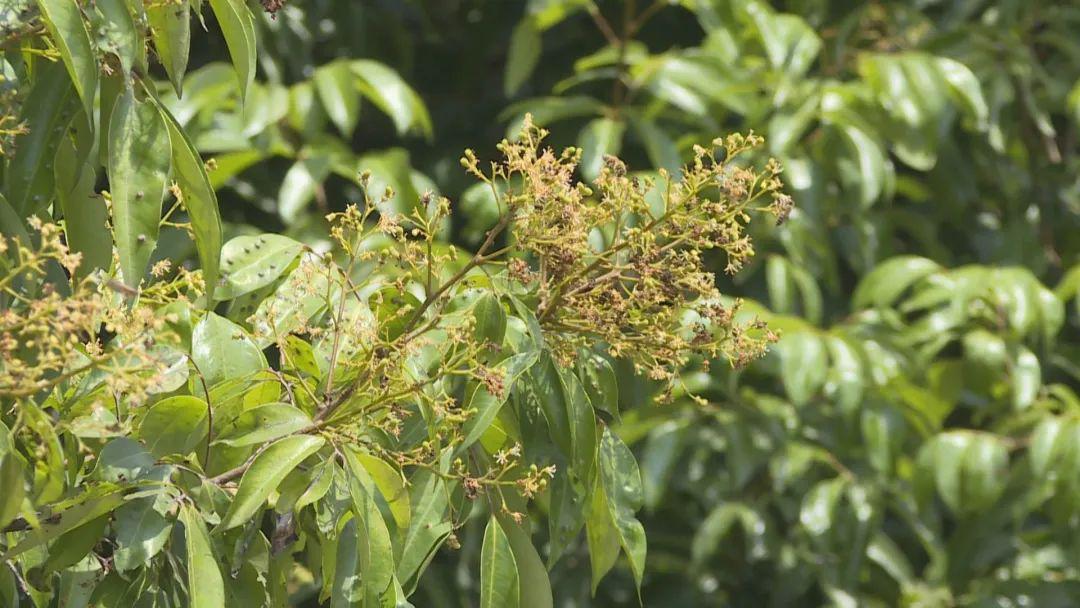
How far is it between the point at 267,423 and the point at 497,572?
15 cm

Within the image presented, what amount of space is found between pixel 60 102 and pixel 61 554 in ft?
0.79

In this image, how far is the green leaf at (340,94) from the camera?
2.01 m

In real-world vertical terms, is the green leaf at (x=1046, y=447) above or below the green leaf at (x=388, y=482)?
below

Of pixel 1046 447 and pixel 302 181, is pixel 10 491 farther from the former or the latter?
pixel 1046 447

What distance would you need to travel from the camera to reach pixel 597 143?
79.7 inches

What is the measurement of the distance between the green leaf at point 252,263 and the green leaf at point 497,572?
245mm

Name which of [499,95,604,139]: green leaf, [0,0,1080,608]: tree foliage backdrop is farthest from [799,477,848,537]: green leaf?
[499,95,604,139]: green leaf

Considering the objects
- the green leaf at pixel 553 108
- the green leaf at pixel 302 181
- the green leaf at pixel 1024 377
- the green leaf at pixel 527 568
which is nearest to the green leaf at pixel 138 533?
the green leaf at pixel 527 568

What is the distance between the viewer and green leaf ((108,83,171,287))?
0.78m

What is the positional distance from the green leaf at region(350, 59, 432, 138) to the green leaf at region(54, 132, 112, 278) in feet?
3.77

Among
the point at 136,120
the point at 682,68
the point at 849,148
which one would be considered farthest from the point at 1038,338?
the point at 136,120

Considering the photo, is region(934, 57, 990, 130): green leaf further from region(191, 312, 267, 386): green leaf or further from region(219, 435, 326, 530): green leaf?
region(219, 435, 326, 530): green leaf

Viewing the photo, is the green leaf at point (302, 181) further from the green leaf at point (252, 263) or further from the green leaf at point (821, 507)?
the green leaf at point (252, 263)

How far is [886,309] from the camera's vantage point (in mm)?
2205
